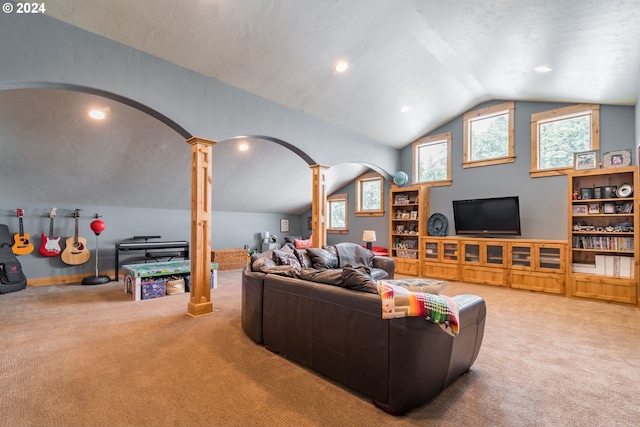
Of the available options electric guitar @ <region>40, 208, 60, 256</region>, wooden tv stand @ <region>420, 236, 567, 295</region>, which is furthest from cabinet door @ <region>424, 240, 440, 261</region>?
electric guitar @ <region>40, 208, 60, 256</region>

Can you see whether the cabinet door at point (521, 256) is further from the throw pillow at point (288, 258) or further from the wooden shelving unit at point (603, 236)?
the throw pillow at point (288, 258)

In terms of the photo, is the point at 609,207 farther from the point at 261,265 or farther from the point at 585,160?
the point at 261,265

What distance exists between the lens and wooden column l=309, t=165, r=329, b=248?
5.43 metres

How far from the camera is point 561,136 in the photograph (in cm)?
553

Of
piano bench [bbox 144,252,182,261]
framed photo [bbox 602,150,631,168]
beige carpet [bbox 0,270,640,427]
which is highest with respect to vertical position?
framed photo [bbox 602,150,631,168]

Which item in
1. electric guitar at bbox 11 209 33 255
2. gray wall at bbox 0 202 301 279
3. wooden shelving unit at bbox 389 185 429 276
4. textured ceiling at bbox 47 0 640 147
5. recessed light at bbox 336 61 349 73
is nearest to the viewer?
textured ceiling at bbox 47 0 640 147

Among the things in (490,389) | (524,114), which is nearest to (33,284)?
(490,389)

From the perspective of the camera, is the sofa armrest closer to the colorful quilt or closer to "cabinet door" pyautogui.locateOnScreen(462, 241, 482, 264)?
"cabinet door" pyautogui.locateOnScreen(462, 241, 482, 264)

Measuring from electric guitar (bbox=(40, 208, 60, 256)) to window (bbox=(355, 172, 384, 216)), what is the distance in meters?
6.94

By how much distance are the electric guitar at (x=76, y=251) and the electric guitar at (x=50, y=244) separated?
15 cm

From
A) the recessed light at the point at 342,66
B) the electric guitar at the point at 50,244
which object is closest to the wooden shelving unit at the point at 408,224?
the recessed light at the point at 342,66

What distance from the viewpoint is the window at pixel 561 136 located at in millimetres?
5199

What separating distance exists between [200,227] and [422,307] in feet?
9.85

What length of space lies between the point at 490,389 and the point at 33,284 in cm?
725
